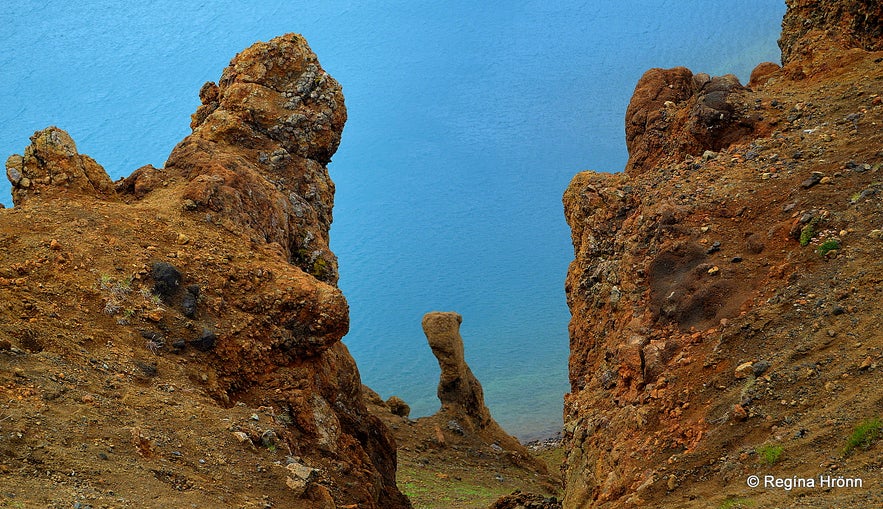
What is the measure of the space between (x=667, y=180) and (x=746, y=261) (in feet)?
17.1

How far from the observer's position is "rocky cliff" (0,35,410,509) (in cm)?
1391

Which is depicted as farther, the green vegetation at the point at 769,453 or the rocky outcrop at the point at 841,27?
the rocky outcrop at the point at 841,27

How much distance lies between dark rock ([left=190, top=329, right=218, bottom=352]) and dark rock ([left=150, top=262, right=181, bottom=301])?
3.73 ft

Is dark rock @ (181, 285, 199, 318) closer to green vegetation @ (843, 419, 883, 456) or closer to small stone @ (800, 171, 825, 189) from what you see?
green vegetation @ (843, 419, 883, 456)

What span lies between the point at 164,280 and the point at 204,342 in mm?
1614

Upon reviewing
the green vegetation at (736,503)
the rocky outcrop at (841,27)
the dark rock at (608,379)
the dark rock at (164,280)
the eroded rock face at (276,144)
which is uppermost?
the rocky outcrop at (841,27)

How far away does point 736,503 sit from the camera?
1280 centimetres

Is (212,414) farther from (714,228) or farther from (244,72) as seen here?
(244,72)

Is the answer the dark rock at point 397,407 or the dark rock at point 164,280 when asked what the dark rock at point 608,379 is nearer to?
the dark rock at point 164,280

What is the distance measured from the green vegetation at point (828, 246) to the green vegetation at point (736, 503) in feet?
19.6

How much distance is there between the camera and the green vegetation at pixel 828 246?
16859 mm

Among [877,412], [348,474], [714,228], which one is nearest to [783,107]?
[714,228]

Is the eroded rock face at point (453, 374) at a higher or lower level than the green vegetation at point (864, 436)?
higher

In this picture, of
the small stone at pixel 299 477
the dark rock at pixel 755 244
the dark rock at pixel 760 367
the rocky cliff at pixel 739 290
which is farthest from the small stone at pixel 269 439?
the dark rock at pixel 755 244
